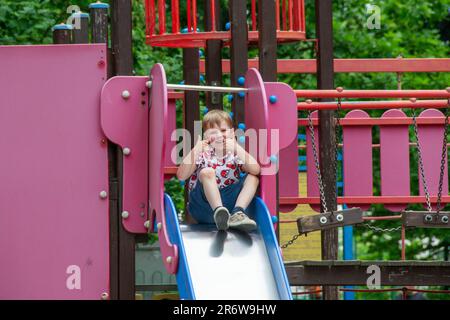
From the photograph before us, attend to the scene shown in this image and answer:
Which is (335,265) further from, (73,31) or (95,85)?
(73,31)

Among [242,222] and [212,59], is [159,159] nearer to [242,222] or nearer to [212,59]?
[242,222]

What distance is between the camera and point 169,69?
16.7 m

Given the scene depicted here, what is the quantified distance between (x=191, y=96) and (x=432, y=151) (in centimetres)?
224

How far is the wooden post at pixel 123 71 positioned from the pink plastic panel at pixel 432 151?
10.0 feet

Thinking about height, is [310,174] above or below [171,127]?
below

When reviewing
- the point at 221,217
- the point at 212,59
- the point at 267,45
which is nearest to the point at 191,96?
the point at 212,59

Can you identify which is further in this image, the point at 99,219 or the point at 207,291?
the point at 99,219

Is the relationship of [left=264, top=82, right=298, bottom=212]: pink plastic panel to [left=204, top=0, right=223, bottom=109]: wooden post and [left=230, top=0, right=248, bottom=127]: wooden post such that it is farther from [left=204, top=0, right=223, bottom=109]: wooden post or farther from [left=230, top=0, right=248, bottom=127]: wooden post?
[left=204, top=0, right=223, bottom=109]: wooden post

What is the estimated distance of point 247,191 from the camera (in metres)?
9.23

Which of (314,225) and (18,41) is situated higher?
(18,41)

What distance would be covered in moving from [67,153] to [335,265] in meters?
2.53

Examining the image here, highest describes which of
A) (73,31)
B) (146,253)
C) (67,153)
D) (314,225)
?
(73,31)

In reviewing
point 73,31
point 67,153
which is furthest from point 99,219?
point 73,31
